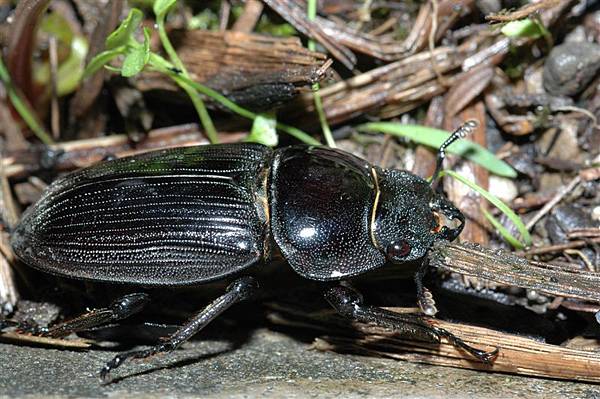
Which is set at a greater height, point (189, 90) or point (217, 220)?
point (189, 90)

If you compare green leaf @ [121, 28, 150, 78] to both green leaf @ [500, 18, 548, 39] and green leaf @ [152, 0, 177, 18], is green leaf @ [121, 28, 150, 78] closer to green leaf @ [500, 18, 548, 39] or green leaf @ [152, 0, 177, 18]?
green leaf @ [152, 0, 177, 18]

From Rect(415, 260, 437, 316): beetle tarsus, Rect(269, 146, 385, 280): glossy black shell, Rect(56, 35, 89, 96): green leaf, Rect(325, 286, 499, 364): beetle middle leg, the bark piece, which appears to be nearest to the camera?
Rect(325, 286, 499, 364): beetle middle leg

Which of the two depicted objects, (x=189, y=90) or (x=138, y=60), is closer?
(x=138, y=60)

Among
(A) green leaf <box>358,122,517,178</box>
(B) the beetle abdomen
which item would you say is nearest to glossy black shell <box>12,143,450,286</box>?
(B) the beetle abdomen

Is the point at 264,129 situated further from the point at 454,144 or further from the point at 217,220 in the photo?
the point at 454,144

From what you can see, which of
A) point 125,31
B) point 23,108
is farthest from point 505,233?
point 23,108

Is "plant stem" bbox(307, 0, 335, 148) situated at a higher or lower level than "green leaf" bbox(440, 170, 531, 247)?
higher
